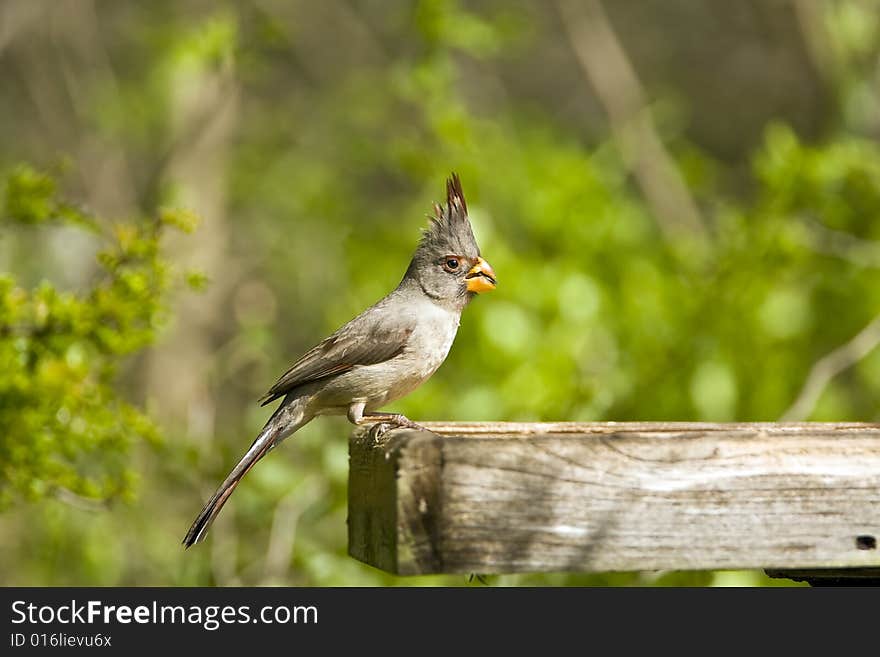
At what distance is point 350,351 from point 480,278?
0.48m

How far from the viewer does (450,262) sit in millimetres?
3738

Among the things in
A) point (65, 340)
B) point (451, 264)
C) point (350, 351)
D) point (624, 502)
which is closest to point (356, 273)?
point (451, 264)

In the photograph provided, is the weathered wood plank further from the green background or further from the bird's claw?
the green background

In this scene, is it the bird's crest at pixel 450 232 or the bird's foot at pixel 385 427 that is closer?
the bird's foot at pixel 385 427

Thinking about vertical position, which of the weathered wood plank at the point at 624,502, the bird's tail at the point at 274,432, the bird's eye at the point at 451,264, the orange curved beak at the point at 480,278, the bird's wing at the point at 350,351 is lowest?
the weathered wood plank at the point at 624,502

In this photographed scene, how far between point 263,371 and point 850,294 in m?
2.78

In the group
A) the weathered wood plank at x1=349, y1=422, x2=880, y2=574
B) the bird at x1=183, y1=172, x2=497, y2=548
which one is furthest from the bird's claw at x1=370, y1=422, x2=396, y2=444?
the bird at x1=183, y1=172, x2=497, y2=548

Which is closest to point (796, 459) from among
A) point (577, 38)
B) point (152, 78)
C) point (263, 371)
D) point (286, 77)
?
point (263, 371)

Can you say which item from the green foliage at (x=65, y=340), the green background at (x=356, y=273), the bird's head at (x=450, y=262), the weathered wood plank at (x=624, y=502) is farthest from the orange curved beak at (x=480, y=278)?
the weathered wood plank at (x=624, y=502)

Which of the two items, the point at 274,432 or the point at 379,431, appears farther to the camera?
the point at 274,432

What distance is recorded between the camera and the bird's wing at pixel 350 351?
3568mm

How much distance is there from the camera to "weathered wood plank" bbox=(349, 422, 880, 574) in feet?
6.97

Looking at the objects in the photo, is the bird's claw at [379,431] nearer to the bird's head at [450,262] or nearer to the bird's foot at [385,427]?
the bird's foot at [385,427]

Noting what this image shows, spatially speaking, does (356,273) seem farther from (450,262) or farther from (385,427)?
(385,427)
